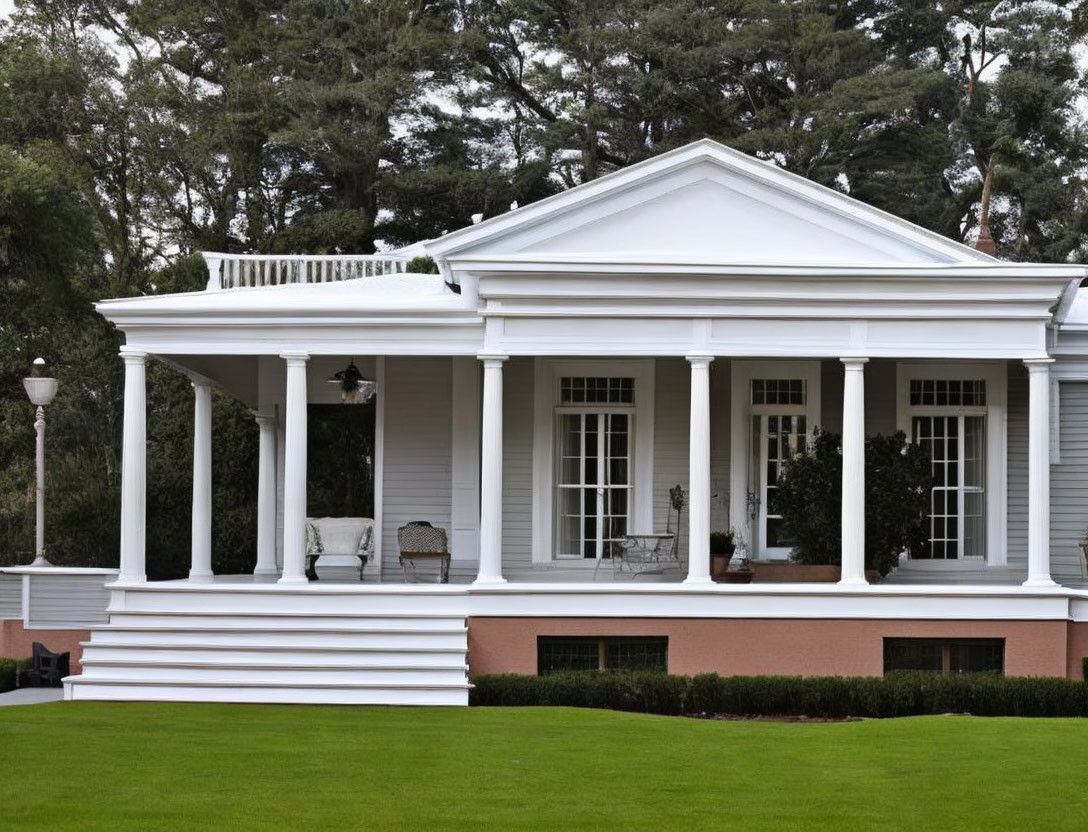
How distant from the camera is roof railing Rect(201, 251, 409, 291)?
842 inches

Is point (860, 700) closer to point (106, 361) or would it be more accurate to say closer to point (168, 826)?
point (168, 826)

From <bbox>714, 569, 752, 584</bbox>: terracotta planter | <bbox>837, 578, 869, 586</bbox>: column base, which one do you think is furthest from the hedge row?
<bbox>714, 569, 752, 584</bbox>: terracotta planter

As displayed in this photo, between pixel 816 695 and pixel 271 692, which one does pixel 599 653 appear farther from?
pixel 271 692

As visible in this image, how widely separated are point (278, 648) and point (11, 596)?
453cm

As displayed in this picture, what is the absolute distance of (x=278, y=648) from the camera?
16219 mm

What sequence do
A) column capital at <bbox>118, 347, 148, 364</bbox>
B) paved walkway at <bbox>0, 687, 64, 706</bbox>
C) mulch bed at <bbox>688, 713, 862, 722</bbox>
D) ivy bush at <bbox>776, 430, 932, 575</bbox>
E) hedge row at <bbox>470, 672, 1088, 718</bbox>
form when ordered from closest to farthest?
mulch bed at <bbox>688, 713, 862, 722</bbox>, hedge row at <bbox>470, 672, 1088, 718</bbox>, paved walkway at <bbox>0, 687, 64, 706</bbox>, column capital at <bbox>118, 347, 148, 364</bbox>, ivy bush at <bbox>776, 430, 932, 575</bbox>

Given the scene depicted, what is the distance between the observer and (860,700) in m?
15.4

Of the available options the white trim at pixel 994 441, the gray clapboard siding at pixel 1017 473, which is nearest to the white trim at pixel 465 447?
the white trim at pixel 994 441

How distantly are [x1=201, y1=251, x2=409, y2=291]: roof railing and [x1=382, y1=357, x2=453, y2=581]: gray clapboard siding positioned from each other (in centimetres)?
239

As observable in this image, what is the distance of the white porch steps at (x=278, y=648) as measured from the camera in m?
15.9

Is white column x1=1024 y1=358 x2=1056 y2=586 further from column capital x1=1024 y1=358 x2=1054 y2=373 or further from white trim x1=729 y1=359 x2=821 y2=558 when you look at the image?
white trim x1=729 y1=359 x2=821 y2=558

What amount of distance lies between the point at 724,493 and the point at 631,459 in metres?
1.14


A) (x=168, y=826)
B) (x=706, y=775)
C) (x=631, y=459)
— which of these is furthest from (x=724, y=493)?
(x=168, y=826)

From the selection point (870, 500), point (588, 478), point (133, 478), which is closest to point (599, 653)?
point (588, 478)
